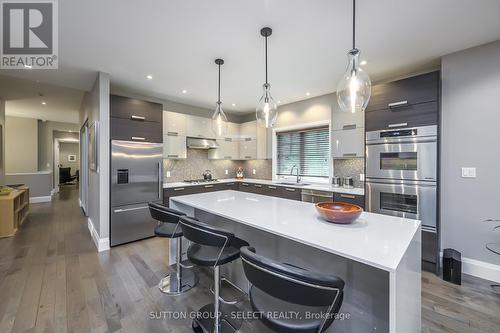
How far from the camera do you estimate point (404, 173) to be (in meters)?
2.82

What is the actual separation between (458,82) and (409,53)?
0.70 meters

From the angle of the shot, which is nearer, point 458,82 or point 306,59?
point 458,82

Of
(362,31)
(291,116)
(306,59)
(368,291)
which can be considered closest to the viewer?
(368,291)

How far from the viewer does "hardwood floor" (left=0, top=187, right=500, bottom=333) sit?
70.2 inches

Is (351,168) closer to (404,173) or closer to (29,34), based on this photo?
(404,173)

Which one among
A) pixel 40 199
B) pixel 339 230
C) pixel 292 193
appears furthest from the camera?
pixel 40 199

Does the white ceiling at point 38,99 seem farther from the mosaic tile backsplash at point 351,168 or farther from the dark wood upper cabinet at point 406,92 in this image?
the dark wood upper cabinet at point 406,92

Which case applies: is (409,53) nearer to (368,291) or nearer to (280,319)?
(368,291)

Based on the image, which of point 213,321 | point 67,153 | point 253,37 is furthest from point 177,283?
point 67,153

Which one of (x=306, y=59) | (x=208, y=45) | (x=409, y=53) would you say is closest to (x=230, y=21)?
(x=208, y=45)

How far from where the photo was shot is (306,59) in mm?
2771

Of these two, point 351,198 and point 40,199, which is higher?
point 351,198

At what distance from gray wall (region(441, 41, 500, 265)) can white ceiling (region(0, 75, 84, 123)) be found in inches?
252

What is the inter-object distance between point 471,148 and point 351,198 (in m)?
1.49
